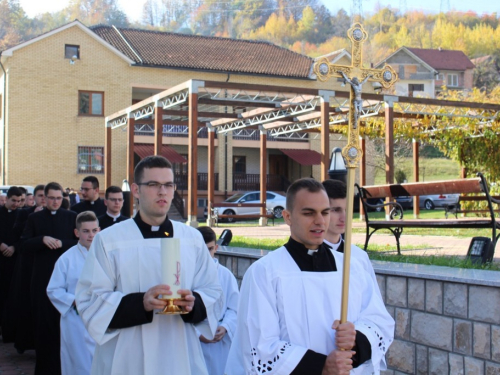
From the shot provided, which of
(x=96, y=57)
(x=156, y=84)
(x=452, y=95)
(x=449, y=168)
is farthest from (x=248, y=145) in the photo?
(x=449, y=168)

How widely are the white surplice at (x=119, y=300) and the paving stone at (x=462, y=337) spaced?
77.7 inches

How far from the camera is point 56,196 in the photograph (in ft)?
29.8

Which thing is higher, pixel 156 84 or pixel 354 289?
pixel 156 84

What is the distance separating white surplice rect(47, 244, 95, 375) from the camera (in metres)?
7.66

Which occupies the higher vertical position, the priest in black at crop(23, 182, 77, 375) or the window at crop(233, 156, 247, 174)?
the window at crop(233, 156, 247, 174)

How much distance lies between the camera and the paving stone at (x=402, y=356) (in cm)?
580

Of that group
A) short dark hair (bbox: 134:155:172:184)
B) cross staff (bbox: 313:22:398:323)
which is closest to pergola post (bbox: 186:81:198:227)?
cross staff (bbox: 313:22:398:323)

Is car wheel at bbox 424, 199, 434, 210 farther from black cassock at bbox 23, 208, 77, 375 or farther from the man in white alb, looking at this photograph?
the man in white alb

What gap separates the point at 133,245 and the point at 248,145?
39.9m

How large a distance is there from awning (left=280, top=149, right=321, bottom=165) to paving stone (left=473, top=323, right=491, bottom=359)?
39.1 metres

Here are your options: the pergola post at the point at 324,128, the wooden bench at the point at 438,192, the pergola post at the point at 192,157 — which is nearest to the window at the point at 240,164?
the pergola post at the point at 324,128

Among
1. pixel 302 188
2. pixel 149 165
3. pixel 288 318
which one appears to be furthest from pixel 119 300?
pixel 302 188

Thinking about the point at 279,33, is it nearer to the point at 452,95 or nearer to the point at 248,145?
the point at 248,145

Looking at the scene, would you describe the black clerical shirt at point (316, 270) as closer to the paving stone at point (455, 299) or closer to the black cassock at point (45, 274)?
the paving stone at point (455, 299)
